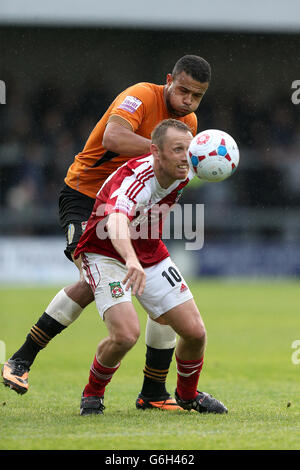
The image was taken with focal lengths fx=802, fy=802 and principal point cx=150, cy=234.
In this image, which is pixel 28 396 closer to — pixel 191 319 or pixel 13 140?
pixel 191 319

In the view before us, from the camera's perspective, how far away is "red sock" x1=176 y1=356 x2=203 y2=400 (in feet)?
17.8

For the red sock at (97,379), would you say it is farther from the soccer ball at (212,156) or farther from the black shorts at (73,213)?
the soccer ball at (212,156)

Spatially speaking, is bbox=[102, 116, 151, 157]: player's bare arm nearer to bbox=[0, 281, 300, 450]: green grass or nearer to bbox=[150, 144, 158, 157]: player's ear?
bbox=[150, 144, 158, 157]: player's ear

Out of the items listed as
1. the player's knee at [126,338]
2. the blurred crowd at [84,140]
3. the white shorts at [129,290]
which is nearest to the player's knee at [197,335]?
the white shorts at [129,290]

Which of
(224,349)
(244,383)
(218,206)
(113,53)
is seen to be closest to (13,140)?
(113,53)

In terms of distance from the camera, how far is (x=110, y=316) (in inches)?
198

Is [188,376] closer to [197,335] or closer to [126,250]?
[197,335]

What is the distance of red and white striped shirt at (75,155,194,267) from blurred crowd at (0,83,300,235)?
1445cm

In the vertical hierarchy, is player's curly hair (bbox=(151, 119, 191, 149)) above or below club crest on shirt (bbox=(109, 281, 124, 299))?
above

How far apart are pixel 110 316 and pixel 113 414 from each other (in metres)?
0.70

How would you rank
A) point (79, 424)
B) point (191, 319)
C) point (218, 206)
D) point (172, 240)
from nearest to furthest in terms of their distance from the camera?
point (79, 424) → point (191, 319) → point (172, 240) → point (218, 206)

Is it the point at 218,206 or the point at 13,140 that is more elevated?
the point at 13,140

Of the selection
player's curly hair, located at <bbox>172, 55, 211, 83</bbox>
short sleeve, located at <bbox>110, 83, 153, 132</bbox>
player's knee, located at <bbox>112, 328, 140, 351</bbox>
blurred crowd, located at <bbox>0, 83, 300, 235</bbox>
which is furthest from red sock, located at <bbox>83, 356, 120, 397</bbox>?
blurred crowd, located at <bbox>0, 83, 300, 235</bbox>

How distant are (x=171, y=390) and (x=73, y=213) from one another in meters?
1.64
